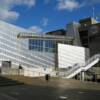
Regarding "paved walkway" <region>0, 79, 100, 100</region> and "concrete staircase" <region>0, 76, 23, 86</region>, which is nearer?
"paved walkway" <region>0, 79, 100, 100</region>

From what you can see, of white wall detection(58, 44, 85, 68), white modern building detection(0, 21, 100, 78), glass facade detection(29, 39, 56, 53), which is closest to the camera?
white modern building detection(0, 21, 100, 78)

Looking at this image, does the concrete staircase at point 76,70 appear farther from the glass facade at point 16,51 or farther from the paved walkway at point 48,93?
the paved walkway at point 48,93

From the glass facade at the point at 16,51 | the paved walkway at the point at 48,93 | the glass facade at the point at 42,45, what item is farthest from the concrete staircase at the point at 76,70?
the paved walkway at the point at 48,93

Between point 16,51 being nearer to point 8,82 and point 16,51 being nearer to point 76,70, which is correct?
point 76,70

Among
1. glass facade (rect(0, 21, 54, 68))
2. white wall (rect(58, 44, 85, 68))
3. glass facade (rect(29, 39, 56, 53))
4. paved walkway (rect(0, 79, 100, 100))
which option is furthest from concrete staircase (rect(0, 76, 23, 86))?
white wall (rect(58, 44, 85, 68))

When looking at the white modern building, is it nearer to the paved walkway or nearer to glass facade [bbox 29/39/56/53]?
→ glass facade [bbox 29/39/56/53]

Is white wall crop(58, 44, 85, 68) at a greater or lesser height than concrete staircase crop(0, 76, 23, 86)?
greater

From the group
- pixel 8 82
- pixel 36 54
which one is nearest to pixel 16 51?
pixel 36 54

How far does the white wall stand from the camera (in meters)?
65.4

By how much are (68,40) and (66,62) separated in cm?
1453

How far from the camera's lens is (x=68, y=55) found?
221 feet

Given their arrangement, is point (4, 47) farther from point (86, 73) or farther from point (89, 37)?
point (89, 37)

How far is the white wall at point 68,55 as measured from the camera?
65375 mm

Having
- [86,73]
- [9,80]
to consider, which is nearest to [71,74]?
[86,73]
